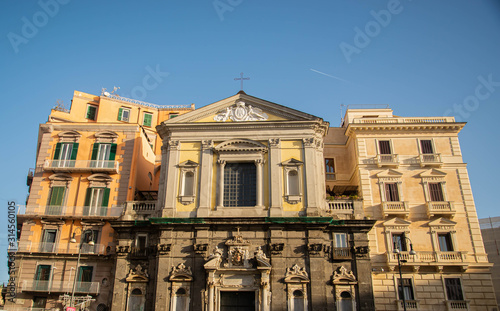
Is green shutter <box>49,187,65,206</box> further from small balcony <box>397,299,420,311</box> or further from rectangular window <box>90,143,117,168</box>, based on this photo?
small balcony <box>397,299,420,311</box>

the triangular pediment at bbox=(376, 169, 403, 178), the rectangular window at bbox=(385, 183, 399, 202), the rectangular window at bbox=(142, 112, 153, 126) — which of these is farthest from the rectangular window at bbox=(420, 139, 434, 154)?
the rectangular window at bbox=(142, 112, 153, 126)

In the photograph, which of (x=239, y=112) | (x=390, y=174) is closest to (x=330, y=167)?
(x=390, y=174)

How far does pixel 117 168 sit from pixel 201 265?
10.6m

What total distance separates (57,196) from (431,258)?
2677 cm

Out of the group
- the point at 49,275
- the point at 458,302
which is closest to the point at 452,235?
the point at 458,302

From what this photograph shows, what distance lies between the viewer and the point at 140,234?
2955 cm

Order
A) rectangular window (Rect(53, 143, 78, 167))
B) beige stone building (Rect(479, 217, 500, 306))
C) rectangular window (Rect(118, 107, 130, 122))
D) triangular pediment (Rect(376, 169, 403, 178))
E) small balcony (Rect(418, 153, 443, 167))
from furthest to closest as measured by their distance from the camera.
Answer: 1. beige stone building (Rect(479, 217, 500, 306))
2. rectangular window (Rect(118, 107, 130, 122))
3. rectangular window (Rect(53, 143, 78, 167))
4. small balcony (Rect(418, 153, 443, 167))
5. triangular pediment (Rect(376, 169, 403, 178))

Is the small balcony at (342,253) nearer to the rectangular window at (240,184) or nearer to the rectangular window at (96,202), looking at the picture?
the rectangular window at (240,184)

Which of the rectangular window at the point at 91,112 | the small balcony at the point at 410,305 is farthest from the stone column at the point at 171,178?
the small balcony at the point at 410,305

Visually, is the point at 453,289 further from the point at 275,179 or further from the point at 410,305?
the point at 275,179

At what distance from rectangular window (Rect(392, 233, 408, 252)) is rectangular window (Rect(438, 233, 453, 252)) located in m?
2.57

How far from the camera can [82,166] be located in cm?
3291

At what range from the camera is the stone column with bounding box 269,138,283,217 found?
28.7 meters

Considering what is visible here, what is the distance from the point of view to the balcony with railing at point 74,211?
3142 centimetres
